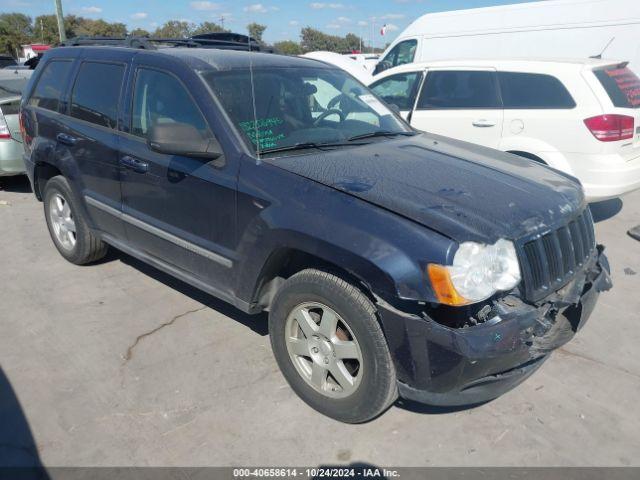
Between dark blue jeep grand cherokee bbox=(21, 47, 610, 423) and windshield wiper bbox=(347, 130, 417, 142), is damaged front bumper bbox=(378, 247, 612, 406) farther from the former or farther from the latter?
windshield wiper bbox=(347, 130, 417, 142)

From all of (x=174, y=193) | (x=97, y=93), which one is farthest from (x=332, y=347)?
(x=97, y=93)

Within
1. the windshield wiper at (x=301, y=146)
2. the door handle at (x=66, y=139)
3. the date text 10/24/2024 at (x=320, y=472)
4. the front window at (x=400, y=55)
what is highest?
the front window at (x=400, y=55)

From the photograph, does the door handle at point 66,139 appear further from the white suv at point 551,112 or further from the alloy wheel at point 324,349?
the white suv at point 551,112

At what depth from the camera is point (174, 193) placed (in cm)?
339

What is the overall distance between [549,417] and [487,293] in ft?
3.49

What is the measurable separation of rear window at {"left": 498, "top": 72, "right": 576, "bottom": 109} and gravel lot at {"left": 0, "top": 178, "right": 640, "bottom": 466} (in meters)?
2.33

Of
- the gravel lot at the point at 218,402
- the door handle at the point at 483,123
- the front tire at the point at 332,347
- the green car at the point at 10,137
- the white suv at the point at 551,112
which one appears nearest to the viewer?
the front tire at the point at 332,347

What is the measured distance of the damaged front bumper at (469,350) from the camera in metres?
2.37

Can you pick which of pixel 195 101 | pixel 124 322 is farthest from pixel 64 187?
pixel 195 101

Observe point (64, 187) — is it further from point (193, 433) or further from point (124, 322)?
point (193, 433)

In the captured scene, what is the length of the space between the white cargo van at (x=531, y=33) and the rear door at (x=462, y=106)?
2.52m

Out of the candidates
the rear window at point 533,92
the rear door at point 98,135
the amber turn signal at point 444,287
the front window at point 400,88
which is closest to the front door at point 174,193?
the rear door at point 98,135

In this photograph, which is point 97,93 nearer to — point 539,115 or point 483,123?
point 483,123

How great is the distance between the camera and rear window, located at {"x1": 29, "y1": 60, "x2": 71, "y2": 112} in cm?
453
